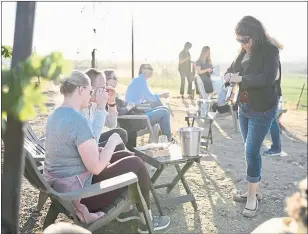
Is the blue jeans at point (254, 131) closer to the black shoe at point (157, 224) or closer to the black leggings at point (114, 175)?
the black shoe at point (157, 224)

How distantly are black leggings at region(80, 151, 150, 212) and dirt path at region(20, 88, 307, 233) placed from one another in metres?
0.56

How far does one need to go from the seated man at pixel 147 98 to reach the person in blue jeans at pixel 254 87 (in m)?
2.15

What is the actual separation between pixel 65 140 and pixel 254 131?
5.68 ft

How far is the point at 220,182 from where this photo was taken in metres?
4.82

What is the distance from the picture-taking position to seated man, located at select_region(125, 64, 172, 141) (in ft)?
19.5

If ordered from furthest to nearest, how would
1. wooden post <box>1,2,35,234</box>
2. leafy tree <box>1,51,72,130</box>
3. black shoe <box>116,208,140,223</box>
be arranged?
black shoe <box>116,208,140,223</box> < wooden post <box>1,2,35,234</box> < leafy tree <box>1,51,72,130</box>

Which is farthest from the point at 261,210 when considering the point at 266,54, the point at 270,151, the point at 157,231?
the point at 270,151

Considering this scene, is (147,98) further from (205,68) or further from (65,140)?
(65,140)

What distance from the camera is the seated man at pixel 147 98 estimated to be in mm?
5938

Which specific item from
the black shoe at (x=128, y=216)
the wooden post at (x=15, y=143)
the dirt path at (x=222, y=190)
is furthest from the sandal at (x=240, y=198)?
the wooden post at (x=15, y=143)

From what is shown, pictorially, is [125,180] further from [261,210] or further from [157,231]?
[261,210]

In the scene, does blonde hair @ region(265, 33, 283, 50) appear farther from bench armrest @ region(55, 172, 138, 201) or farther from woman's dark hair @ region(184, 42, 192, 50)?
→ woman's dark hair @ region(184, 42, 192, 50)

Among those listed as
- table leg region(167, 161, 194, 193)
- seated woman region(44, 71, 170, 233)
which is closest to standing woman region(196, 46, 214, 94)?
table leg region(167, 161, 194, 193)

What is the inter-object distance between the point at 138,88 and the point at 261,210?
288 cm
